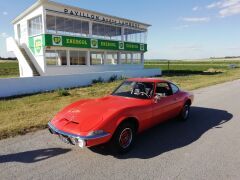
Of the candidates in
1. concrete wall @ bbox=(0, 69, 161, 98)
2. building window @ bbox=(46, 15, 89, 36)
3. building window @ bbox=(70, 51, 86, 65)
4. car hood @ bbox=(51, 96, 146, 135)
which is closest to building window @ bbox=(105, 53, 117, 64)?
building window @ bbox=(46, 15, 89, 36)

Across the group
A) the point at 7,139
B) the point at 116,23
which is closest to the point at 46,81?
the point at 7,139

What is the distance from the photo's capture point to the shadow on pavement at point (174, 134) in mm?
4629

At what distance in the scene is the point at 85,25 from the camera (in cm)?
2505

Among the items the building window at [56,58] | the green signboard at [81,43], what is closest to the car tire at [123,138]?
the green signboard at [81,43]

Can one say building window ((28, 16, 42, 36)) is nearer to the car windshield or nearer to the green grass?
the green grass

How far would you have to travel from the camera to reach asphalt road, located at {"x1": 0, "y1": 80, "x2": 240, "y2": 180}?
3691 millimetres

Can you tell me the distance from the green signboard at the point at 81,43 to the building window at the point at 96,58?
1799 mm

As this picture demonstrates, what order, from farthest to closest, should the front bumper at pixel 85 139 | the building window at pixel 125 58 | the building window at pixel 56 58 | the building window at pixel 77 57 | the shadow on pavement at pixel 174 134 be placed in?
the building window at pixel 125 58 < the building window at pixel 77 57 < the building window at pixel 56 58 < the shadow on pavement at pixel 174 134 < the front bumper at pixel 85 139

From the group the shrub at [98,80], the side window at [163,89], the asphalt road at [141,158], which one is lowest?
the asphalt road at [141,158]

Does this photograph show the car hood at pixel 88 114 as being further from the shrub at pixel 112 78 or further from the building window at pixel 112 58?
the building window at pixel 112 58

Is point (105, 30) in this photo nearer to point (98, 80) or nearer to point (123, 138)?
point (98, 80)

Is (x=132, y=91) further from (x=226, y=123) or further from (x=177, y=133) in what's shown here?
(x=226, y=123)

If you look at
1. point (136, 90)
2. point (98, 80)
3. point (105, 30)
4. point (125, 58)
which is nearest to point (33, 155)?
point (136, 90)

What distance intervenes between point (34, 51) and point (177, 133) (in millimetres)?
18329
